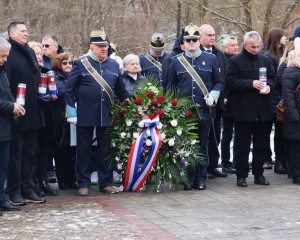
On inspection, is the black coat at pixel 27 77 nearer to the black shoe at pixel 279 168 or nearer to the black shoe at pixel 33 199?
the black shoe at pixel 33 199

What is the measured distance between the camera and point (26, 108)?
9.51 m

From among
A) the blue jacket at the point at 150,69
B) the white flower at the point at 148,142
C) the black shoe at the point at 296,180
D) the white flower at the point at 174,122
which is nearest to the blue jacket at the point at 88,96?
the white flower at the point at 148,142

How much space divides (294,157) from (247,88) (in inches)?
51.5

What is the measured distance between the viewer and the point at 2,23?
30453mm

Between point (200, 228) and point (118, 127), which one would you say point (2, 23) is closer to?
point (118, 127)

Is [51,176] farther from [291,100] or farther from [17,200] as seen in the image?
[291,100]

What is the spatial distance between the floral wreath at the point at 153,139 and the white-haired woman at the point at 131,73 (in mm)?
366

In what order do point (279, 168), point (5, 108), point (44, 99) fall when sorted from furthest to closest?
point (279, 168)
point (44, 99)
point (5, 108)

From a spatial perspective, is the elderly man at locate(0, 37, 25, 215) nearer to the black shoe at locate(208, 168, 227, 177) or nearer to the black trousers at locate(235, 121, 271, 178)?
the black trousers at locate(235, 121, 271, 178)

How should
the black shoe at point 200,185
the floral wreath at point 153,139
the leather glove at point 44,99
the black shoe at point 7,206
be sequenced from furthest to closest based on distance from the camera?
1. the black shoe at point 200,185
2. the floral wreath at point 153,139
3. the leather glove at point 44,99
4. the black shoe at point 7,206

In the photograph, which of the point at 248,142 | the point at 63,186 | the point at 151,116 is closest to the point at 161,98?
the point at 151,116

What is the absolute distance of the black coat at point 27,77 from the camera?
941 centimetres

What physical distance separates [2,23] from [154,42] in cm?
1944

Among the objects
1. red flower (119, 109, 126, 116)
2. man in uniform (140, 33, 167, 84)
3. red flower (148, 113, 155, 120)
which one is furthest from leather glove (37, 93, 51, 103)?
man in uniform (140, 33, 167, 84)
